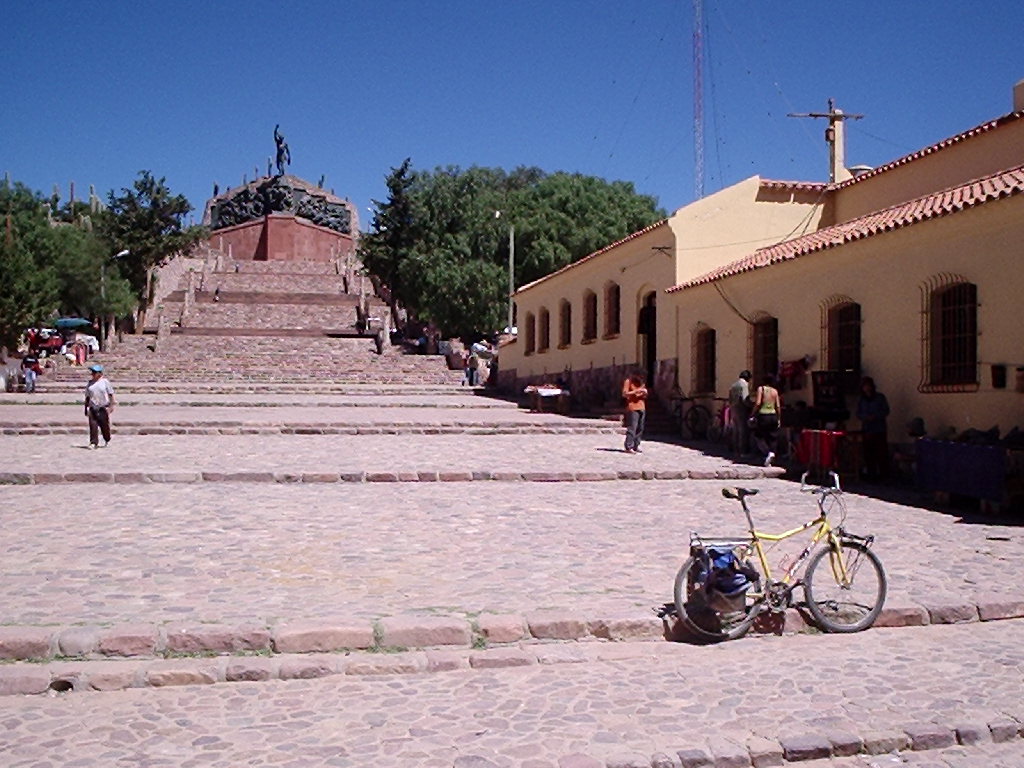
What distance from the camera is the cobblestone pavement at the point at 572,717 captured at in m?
4.21

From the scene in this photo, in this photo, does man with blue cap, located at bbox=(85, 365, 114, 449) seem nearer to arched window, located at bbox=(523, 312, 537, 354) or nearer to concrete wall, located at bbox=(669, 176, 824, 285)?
concrete wall, located at bbox=(669, 176, 824, 285)

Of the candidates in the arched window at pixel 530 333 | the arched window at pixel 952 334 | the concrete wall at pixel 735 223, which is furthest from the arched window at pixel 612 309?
the arched window at pixel 952 334

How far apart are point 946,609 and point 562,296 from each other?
25.5 metres

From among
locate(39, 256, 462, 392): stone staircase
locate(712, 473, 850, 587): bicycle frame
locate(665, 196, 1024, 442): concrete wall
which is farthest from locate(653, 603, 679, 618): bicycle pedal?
locate(39, 256, 462, 392): stone staircase

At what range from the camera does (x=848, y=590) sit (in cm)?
642

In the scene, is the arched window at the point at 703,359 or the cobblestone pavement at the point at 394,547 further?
the arched window at the point at 703,359

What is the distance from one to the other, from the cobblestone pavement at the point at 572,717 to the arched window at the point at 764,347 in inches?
511

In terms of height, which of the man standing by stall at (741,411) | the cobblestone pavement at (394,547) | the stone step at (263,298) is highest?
the stone step at (263,298)

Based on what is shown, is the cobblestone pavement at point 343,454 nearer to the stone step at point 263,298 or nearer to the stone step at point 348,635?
the stone step at point 348,635

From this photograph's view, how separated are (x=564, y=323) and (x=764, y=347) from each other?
13227 millimetres

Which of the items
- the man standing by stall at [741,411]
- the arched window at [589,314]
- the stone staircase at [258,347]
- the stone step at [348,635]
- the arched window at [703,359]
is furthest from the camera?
the stone staircase at [258,347]

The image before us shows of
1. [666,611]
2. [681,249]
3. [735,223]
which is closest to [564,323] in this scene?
[681,249]

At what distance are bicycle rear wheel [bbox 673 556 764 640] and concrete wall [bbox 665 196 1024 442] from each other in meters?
7.42

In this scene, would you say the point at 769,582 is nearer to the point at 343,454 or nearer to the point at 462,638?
the point at 462,638
